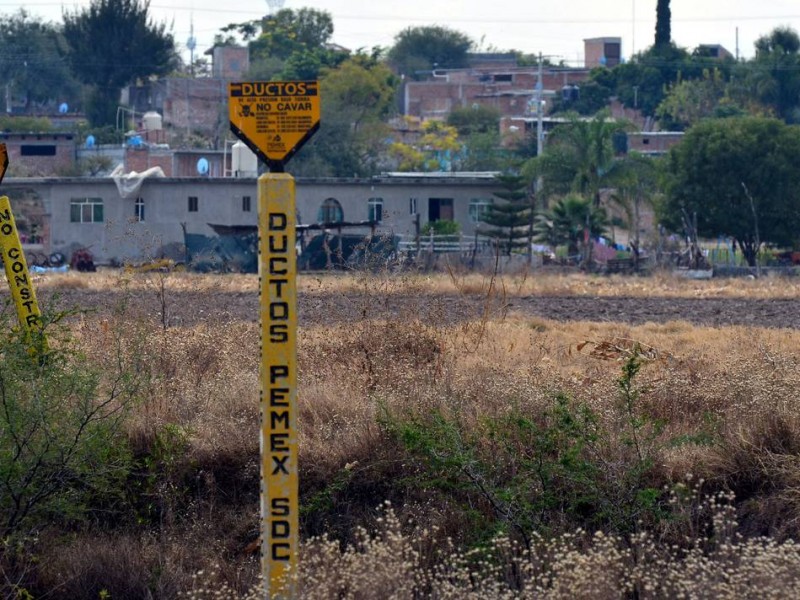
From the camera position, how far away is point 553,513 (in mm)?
9102

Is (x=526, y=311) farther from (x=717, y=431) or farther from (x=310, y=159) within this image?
(x=310, y=159)

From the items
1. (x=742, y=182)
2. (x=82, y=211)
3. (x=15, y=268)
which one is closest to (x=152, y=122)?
(x=82, y=211)

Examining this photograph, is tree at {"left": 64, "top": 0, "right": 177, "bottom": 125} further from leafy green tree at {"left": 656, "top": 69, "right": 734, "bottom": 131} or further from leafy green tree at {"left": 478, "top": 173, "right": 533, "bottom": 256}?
Result: leafy green tree at {"left": 478, "top": 173, "right": 533, "bottom": 256}

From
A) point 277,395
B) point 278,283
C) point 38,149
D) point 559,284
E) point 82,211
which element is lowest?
point 559,284

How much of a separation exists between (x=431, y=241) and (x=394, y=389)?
34.0m

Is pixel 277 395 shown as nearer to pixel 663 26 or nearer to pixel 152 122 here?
pixel 152 122

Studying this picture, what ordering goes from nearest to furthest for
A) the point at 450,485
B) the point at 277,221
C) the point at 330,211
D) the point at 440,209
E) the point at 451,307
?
the point at 277,221
the point at 450,485
the point at 451,307
the point at 330,211
the point at 440,209

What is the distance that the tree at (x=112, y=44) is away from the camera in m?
92.4

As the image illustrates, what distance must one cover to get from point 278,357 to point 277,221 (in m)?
0.72

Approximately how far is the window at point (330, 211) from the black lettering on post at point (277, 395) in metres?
47.9

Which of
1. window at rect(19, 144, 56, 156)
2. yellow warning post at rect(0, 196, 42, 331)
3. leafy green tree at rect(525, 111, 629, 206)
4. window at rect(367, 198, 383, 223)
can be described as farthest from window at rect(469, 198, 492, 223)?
yellow warning post at rect(0, 196, 42, 331)

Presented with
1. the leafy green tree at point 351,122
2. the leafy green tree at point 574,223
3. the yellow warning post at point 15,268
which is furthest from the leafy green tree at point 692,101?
the yellow warning post at point 15,268

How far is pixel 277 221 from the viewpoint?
6820 millimetres

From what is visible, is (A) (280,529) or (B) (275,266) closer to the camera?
(B) (275,266)
